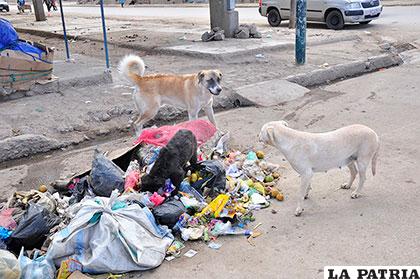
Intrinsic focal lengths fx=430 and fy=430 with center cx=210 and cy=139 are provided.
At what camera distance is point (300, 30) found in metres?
9.31

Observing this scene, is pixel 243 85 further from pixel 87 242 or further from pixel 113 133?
pixel 87 242

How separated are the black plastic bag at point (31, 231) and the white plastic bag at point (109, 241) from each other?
0.94 feet

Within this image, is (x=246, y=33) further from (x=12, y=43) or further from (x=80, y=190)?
(x=80, y=190)

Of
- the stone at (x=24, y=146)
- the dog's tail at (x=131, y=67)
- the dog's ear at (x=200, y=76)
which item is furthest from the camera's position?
the dog's tail at (x=131, y=67)

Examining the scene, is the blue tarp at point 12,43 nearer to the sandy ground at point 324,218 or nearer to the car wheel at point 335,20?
the sandy ground at point 324,218

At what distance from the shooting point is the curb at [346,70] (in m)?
8.75

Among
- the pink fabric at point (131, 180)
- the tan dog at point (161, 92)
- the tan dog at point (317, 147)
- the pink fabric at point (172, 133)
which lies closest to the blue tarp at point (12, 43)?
the tan dog at point (161, 92)

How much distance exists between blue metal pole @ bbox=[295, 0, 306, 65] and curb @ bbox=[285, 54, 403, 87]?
639mm

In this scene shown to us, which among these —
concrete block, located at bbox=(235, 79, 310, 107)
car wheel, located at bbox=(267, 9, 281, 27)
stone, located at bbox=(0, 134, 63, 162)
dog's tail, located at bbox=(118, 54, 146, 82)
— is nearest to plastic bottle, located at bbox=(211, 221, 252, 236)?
dog's tail, located at bbox=(118, 54, 146, 82)

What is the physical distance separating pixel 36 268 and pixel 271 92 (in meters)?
5.53

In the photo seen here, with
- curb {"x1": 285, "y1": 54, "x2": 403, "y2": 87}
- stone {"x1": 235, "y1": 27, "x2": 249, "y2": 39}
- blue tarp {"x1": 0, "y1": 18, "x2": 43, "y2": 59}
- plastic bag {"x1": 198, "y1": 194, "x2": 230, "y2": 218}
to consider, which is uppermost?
blue tarp {"x1": 0, "y1": 18, "x2": 43, "y2": 59}

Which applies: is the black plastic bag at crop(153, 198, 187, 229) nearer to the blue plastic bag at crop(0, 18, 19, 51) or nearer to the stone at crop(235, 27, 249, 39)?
the blue plastic bag at crop(0, 18, 19, 51)

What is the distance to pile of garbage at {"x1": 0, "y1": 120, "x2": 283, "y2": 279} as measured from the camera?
3.28 metres

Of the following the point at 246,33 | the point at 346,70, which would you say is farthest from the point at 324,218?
the point at 246,33
